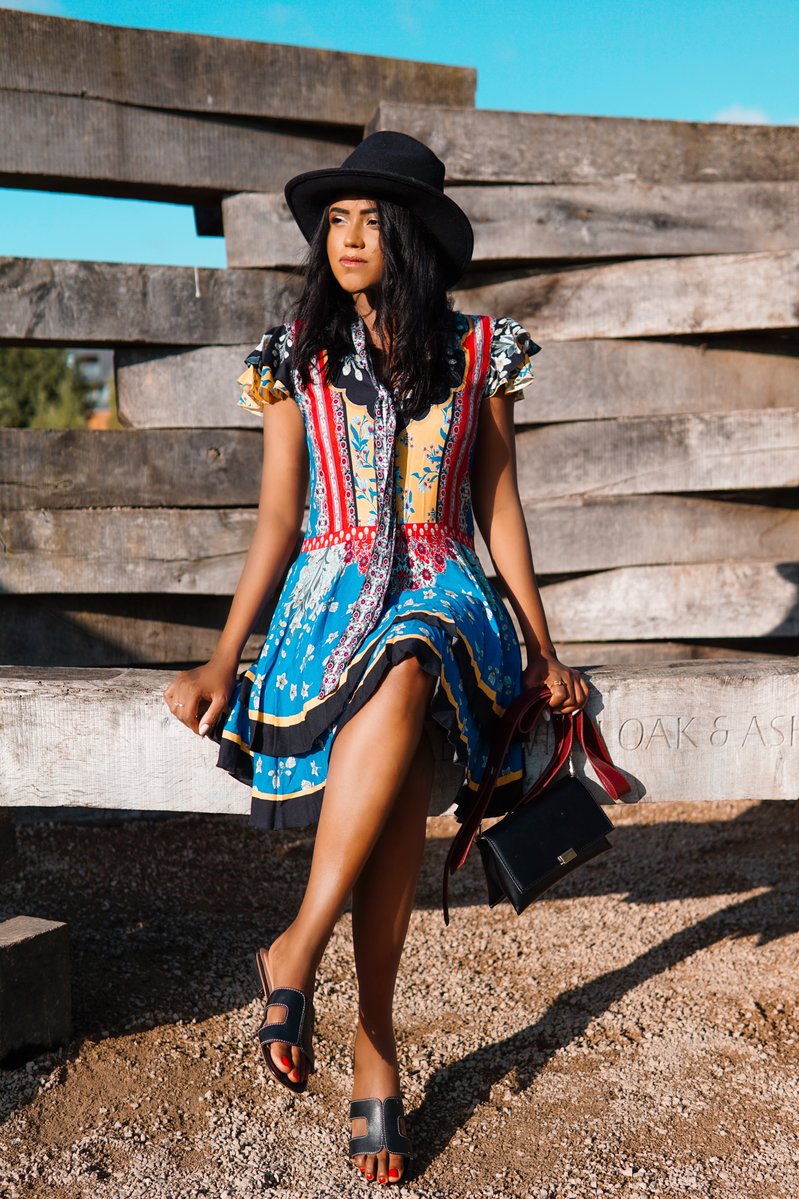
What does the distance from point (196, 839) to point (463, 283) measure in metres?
2.38

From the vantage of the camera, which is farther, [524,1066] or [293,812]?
[524,1066]

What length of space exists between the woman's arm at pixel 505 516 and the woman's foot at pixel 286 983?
91cm

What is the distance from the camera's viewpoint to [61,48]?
388cm

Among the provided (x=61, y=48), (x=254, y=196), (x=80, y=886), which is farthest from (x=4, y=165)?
(x=80, y=886)

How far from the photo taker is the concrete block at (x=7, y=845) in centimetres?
302

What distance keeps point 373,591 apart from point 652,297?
2.26 meters

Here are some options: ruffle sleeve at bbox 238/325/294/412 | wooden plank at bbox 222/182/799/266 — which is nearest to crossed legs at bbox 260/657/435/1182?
ruffle sleeve at bbox 238/325/294/412

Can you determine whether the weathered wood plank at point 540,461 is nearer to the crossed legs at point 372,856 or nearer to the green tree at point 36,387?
the crossed legs at point 372,856

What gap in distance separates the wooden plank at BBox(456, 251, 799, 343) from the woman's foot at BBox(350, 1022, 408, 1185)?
8.93 ft

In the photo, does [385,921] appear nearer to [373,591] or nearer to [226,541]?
[373,591]

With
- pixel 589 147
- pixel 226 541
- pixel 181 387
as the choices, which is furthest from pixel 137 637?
pixel 589 147

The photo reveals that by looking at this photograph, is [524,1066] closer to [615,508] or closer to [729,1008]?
[729,1008]

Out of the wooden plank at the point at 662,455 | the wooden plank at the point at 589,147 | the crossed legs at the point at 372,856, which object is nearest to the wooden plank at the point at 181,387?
the wooden plank at the point at 589,147

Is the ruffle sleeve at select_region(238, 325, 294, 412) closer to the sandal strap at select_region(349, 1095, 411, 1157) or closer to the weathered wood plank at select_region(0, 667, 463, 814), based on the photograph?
the weathered wood plank at select_region(0, 667, 463, 814)
